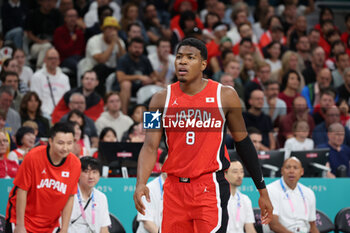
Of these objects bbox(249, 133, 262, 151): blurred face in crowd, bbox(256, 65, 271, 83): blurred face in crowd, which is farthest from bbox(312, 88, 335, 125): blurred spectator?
bbox(249, 133, 262, 151): blurred face in crowd

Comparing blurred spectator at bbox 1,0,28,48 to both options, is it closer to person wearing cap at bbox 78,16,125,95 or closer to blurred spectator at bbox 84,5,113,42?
blurred spectator at bbox 84,5,113,42

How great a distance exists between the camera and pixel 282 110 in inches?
462

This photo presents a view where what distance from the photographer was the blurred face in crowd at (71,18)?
12695mm

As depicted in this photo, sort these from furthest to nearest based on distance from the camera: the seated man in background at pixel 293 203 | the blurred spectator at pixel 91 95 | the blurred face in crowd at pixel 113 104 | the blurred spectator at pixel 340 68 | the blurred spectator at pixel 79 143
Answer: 1. the blurred spectator at pixel 340 68
2. the blurred spectator at pixel 91 95
3. the blurred face in crowd at pixel 113 104
4. the blurred spectator at pixel 79 143
5. the seated man in background at pixel 293 203

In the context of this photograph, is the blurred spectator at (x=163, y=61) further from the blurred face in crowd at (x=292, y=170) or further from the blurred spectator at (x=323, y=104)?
the blurred face in crowd at (x=292, y=170)

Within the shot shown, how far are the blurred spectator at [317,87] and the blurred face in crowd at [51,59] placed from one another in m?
4.67

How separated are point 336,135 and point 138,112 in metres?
3.18

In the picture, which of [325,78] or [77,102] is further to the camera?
[325,78]

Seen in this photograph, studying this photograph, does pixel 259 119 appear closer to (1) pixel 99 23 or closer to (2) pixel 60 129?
(1) pixel 99 23

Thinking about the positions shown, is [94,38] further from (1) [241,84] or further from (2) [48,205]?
(2) [48,205]

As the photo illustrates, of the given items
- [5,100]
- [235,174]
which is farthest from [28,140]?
Answer: [235,174]

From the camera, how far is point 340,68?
1335 cm

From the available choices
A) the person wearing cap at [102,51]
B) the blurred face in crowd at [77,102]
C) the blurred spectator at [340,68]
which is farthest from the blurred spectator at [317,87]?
the blurred face in crowd at [77,102]

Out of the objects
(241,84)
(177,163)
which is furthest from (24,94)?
(177,163)
